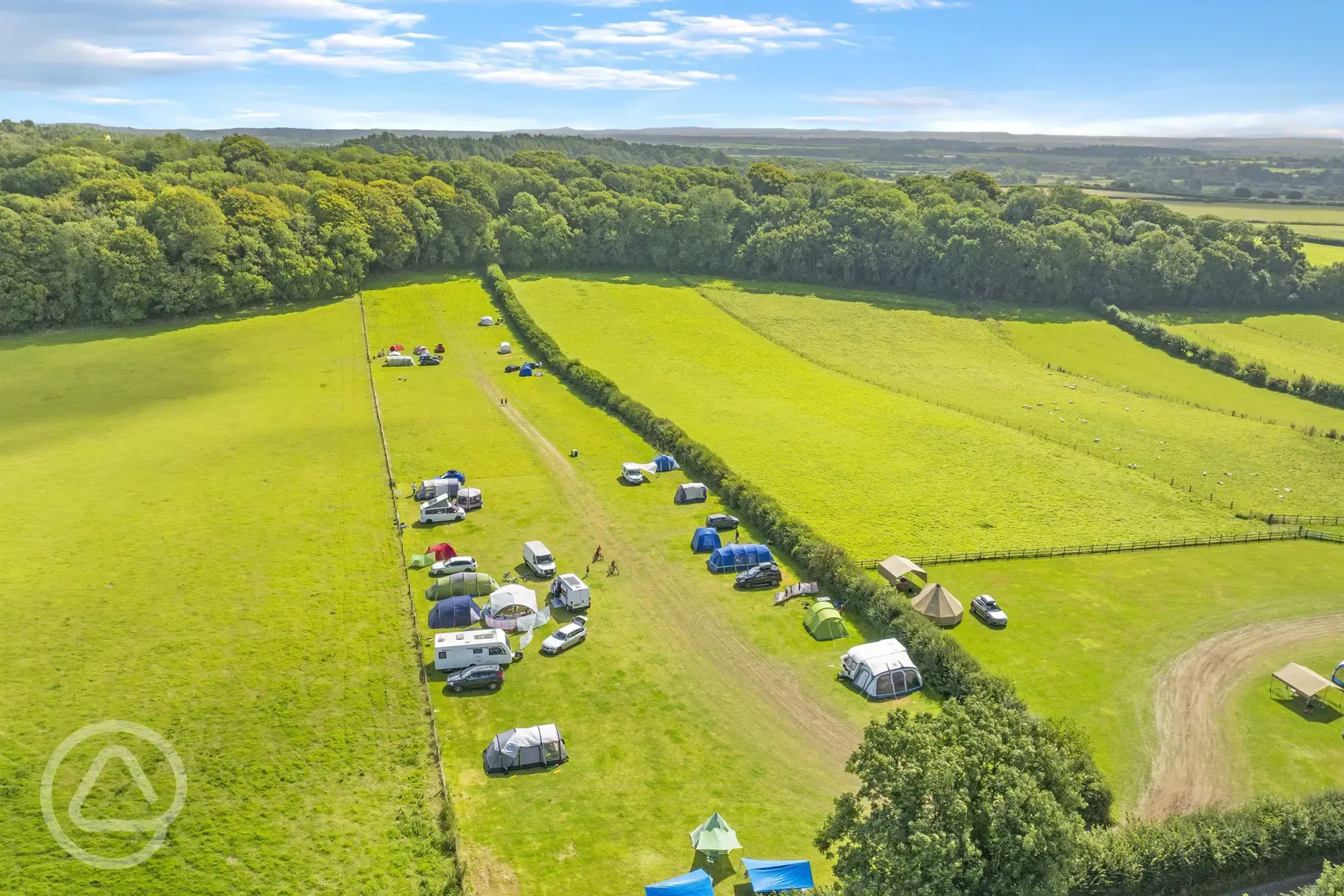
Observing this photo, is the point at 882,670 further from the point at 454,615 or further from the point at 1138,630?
the point at 454,615

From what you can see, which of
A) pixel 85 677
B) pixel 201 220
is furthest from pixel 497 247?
pixel 85 677

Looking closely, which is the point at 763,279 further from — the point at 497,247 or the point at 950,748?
the point at 950,748

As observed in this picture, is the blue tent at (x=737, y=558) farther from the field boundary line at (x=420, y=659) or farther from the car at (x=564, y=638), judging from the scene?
the field boundary line at (x=420, y=659)

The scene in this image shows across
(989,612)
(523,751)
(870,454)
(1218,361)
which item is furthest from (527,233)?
(523,751)

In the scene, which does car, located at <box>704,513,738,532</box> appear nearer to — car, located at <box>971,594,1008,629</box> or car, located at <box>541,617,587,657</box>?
car, located at <box>541,617,587,657</box>
